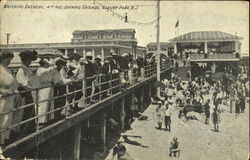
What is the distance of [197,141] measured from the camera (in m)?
5.04

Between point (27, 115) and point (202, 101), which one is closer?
point (27, 115)

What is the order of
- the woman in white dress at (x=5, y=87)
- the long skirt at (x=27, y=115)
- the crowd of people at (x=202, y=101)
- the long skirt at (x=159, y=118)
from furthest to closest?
the long skirt at (x=159, y=118), the crowd of people at (x=202, y=101), the long skirt at (x=27, y=115), the woman in white dress at (x=5, y=87)

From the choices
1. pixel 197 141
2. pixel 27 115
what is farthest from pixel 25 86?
pixel 197 141

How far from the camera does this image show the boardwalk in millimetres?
4270

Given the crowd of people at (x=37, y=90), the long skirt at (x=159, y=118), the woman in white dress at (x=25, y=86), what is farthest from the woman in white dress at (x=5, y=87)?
the long skirt at (x=159, y=118)

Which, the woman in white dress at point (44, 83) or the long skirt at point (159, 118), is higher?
the woman in white dress at point (44, 83)

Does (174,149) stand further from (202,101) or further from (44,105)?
(202,101)

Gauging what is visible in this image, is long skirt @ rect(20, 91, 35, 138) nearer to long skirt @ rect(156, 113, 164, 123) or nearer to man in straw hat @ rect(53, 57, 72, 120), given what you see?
man in straw hat @ rect(53, 57, 72, 120)

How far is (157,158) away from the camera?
418 cm

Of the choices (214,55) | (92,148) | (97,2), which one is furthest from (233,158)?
(214,55)

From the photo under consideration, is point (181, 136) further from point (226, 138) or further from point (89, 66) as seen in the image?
point (89, 66)

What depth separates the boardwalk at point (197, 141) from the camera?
4.27m

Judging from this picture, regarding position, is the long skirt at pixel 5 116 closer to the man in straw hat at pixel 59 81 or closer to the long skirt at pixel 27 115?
the long skirt at pixel 27 115

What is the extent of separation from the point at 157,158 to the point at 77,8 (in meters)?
2.50
